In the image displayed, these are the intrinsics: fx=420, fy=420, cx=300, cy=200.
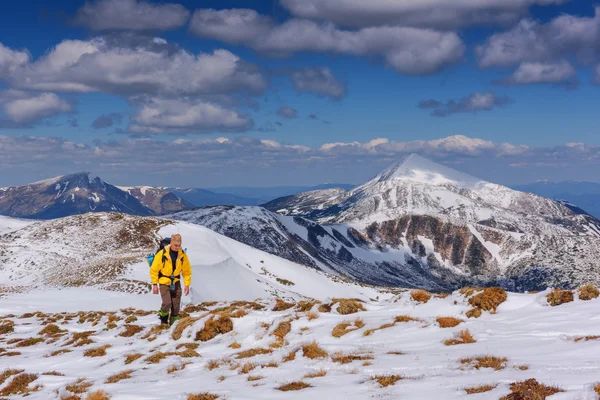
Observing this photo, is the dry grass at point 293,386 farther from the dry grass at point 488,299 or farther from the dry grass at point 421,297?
the dry grass at point 421,297

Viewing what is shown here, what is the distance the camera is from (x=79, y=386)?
41.2 ft

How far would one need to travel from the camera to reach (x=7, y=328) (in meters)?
27.1

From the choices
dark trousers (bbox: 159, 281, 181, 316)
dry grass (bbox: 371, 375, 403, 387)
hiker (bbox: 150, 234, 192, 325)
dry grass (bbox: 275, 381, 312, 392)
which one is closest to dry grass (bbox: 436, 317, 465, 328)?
dry grass (bbox: 371, 375, 403, 387)

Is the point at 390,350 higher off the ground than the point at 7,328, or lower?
Answer: higher

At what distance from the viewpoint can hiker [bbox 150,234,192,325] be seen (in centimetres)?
1973

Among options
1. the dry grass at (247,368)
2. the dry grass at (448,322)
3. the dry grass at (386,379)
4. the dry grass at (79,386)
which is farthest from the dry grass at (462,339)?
the dry grass at (79,386)

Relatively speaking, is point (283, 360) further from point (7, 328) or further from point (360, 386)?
point (7, 328)

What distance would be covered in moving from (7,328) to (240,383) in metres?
23.7

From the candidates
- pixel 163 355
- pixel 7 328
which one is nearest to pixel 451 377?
pixel 163 355

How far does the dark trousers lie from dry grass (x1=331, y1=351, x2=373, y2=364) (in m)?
10.6

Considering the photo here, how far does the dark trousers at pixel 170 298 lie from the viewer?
20.2 m

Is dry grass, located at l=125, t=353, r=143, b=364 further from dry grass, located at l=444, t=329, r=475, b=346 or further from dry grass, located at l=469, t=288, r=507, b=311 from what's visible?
dry grass, located at l=469, t=288, r=507, b=311

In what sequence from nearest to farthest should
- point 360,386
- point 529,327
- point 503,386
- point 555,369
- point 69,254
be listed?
point 503,386
point 555,369
point 360,386
point 529,327
point 69,254

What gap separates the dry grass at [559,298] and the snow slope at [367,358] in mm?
247
